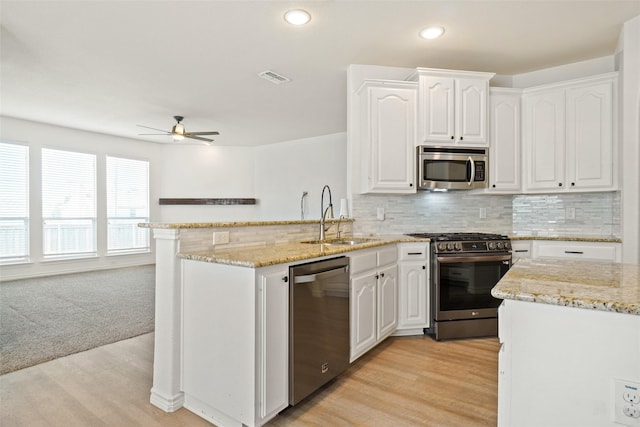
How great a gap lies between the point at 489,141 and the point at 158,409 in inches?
140

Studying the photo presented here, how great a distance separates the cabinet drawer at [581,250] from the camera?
2.98 meters

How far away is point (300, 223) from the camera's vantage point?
2.84 meters

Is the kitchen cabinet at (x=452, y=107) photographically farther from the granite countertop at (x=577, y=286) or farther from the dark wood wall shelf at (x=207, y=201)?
the dark wood wall shelf at (x=207, y=201)

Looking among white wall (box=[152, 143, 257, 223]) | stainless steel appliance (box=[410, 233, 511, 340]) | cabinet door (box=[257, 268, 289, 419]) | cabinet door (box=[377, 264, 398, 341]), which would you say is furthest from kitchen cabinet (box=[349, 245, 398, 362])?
white wall (box=[152, 143, 257, 223])

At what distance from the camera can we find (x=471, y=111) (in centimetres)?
334

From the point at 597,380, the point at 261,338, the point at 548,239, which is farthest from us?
the point at 548,239

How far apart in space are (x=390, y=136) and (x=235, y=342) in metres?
2.38

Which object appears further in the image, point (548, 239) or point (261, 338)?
point (548, 239)

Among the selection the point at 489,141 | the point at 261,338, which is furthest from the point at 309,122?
the point at 261,338

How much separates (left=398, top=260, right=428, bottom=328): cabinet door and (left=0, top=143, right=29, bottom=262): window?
6029 millimetres

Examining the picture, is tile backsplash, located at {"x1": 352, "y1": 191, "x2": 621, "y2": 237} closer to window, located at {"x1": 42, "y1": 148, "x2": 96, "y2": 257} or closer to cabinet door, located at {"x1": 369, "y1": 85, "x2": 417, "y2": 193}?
cabinet door, located at {"x1": 369, "y1": 85, "x2": 417, "y2": 193}

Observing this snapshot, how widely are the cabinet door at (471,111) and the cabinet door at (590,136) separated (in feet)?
2.65

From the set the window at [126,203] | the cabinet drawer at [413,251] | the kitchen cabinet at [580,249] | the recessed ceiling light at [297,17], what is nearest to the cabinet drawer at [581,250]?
the kitchen cabinet at [580,249]

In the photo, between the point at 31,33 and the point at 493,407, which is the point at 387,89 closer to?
the point at 493,407
